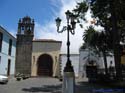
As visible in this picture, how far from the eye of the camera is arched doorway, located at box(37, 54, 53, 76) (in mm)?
40969

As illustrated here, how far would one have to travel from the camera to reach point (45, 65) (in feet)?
135

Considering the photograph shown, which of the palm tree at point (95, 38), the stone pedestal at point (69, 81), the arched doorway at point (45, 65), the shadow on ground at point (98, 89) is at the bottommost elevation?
the shadow on ground at point (98, 89)

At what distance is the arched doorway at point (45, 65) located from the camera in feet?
134

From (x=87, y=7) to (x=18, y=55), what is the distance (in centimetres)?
2096

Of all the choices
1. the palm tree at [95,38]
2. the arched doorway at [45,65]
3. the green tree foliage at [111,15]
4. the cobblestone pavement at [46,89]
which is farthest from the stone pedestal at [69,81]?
the arched doorway at [45,65]

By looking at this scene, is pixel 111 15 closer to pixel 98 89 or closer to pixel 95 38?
Answer: pixel 98 89

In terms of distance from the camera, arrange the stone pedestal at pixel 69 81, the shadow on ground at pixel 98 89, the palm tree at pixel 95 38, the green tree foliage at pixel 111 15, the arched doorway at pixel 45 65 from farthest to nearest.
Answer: the arched doorway at pixel 45 65
the palm tree at pixel 95 38
the green tree foliage at pixel 111 15
the shadow on ground at pixel 98 89
the stone pedestal at pixel 69 81

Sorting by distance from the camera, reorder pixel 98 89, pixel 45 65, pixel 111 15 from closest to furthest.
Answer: pixel 98 89 < pixel 111 15 < pixel 45 65

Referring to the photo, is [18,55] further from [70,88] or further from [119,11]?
[70,88]

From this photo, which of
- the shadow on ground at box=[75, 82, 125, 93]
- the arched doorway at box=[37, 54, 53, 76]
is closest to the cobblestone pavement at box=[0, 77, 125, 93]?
the shadow on ground at box=[75, 82, 125, 93]

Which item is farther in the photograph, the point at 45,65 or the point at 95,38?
the point at 45,65

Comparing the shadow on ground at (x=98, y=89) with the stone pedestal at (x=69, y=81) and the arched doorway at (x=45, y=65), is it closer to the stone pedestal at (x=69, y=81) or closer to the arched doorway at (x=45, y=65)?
the stone pedestal at (x=69, y=81)

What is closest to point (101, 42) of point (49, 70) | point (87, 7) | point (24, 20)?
point (87, 7)

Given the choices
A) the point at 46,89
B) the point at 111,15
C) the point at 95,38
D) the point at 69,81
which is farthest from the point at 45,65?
the point at 69,81
